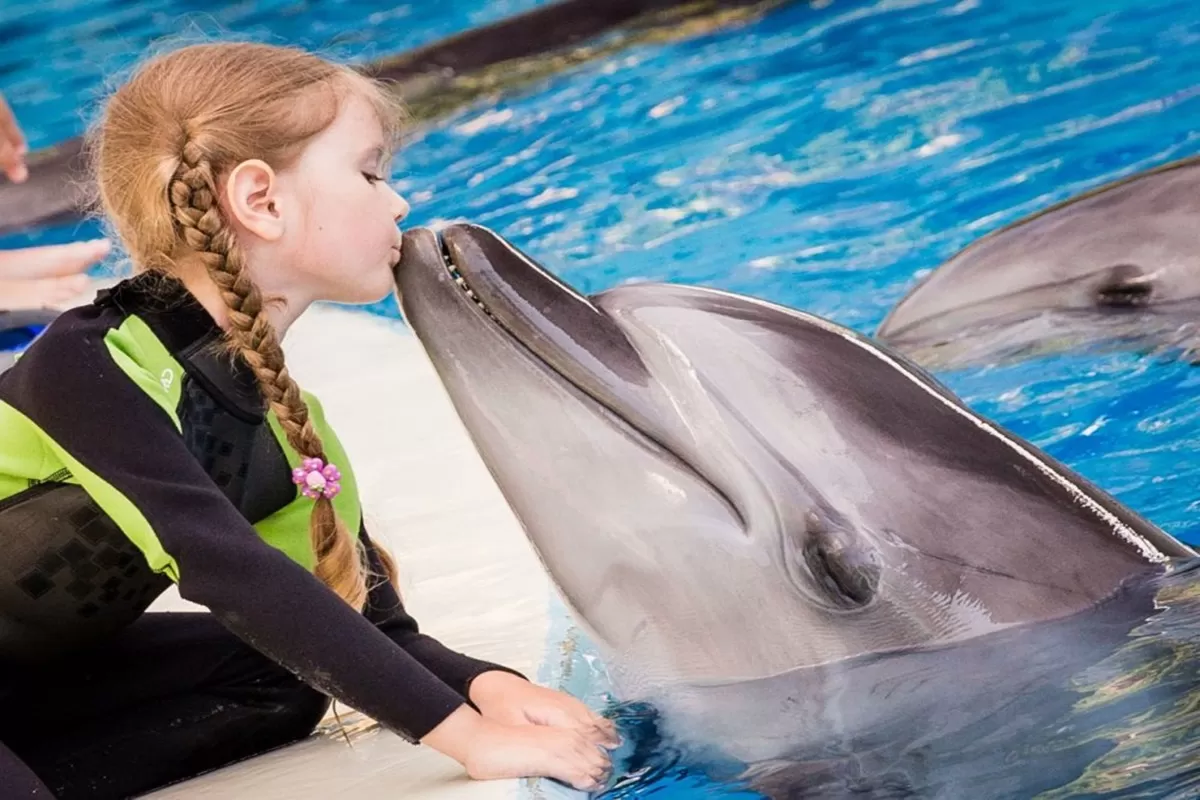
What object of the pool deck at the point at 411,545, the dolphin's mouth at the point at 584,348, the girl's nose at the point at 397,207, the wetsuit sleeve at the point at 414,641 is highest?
the girl's nose at the point at 397,207

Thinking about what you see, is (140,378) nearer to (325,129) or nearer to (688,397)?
(325,129)

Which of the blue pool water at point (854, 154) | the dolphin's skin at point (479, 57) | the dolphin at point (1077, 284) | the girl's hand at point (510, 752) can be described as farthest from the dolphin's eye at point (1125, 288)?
the dolphin's skin at point (479, 57)

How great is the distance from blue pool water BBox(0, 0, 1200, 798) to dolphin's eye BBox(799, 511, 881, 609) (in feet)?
8.21

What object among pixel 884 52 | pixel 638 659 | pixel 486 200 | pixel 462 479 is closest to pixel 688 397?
pixel 638 659

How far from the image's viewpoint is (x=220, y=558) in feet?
10.0

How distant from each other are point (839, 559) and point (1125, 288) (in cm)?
391

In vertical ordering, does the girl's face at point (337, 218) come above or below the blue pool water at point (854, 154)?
above

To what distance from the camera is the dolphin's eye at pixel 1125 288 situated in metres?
6.62

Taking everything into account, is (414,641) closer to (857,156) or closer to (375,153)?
(375,153)

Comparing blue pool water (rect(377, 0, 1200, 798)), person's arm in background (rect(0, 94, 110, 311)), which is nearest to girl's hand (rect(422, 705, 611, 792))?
blue pool water (rect(377, 0, 1200, 798))

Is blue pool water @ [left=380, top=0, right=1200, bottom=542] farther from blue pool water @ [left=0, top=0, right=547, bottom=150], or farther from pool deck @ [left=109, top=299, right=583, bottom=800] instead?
blue pool water @ [left=0, top=0, right=547, bottom=150]

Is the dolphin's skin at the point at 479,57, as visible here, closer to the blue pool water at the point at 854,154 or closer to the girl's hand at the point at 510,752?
the blue pool water at the point at 854,154

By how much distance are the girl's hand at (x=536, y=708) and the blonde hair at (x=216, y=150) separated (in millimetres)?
359

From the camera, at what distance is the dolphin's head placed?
3.22 m
